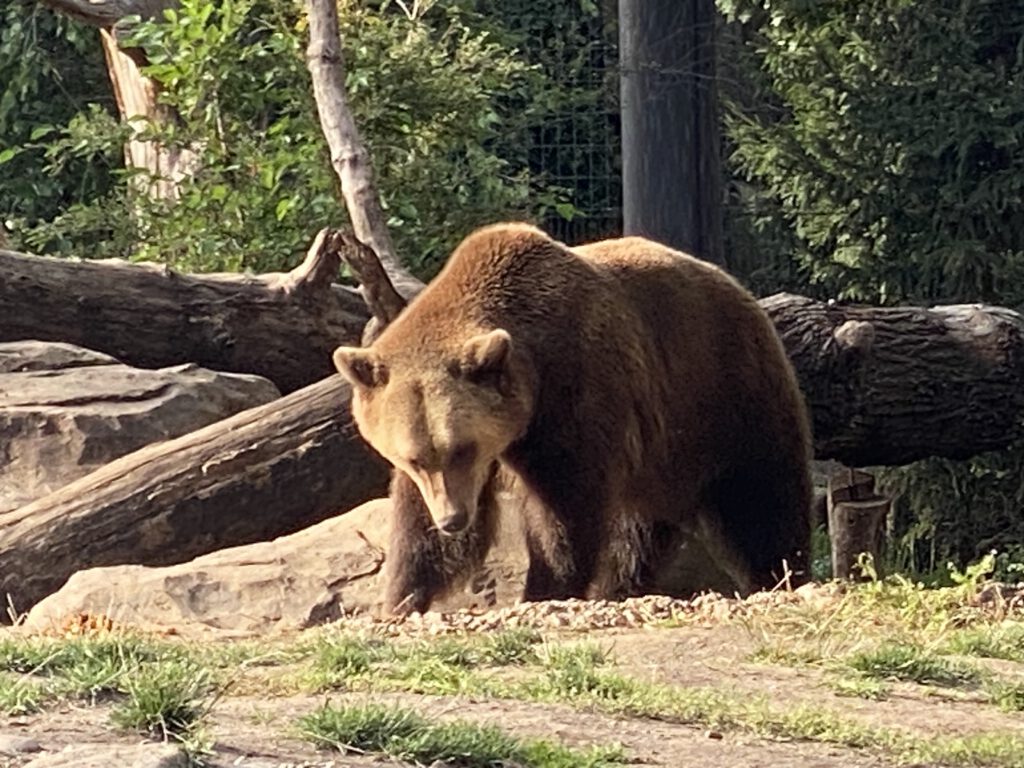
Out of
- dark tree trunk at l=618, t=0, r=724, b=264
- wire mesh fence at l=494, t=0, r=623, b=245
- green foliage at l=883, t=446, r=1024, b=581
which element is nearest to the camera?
dark tree trunk at l=618, t=0, r=724, b=264

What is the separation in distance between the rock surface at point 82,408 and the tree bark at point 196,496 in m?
0.30

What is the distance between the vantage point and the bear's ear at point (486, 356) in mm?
6324

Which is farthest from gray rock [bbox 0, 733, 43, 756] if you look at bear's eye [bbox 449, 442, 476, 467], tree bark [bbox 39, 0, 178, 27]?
tree bark [bbox 39, 0, 178, 27]

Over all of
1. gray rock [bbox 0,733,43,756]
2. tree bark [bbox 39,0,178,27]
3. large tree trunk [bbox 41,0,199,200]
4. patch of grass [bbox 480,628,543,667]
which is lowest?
Result: patch of grass [bbox 480,628,543,667]

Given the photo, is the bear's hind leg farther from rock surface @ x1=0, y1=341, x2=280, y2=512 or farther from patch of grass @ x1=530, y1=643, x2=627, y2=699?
rock surface @ x1=0, y1=341, x2=280, y2=512

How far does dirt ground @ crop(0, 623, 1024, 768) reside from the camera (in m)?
3.69

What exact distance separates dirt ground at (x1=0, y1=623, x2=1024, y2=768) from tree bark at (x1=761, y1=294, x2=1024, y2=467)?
126 inches

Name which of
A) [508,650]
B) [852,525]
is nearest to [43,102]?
[852,525]

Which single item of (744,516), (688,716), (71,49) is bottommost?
(744,516)

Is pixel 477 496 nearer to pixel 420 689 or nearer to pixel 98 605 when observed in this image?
pixel 98 605

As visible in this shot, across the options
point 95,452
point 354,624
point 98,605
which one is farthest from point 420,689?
point 95,452

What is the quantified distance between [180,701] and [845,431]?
5104 millimetres

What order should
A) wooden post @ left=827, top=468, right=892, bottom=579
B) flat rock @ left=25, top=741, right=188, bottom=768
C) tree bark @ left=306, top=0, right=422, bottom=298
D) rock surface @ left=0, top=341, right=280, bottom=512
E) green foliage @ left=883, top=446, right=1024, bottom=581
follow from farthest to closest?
green foliage @ left=883, top=446, right=1024, bottom=581 → tree bark @ left=306, top=0, right=422, bottom=298 → rock surface @ left=0, top=341, right=280, bottom=512 → wooden post @ left=827, top=468, right=892, bottom=579 → flat rock @ left=25, top=741, right=188, bottom=768

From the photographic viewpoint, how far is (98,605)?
22.5 feet
